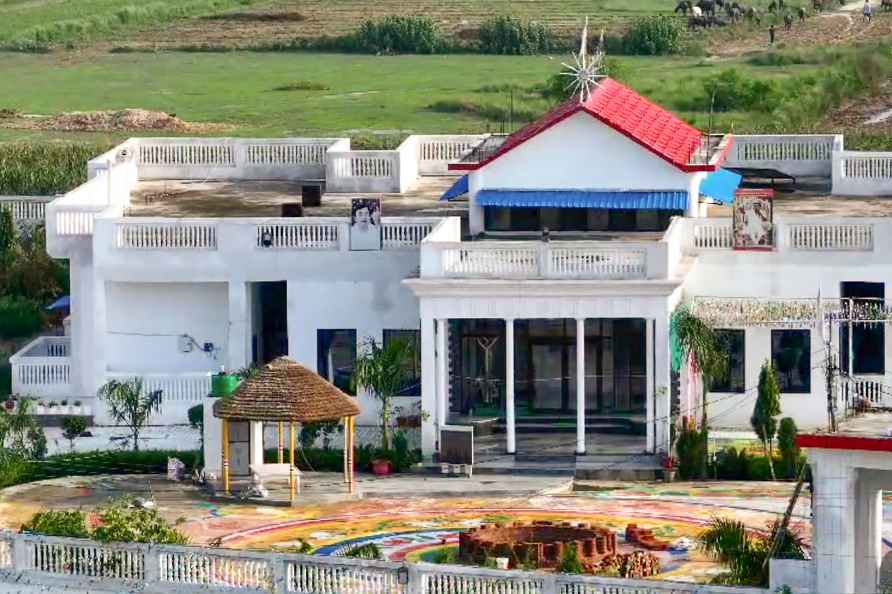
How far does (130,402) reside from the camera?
208ft

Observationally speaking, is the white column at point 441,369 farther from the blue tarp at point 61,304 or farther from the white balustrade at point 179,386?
the blue tarp at point 61,304

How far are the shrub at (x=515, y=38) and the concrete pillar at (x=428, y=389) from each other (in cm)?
6383

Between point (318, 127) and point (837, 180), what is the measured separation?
34.0 m

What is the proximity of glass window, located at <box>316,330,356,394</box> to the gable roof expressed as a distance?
4.07 meters

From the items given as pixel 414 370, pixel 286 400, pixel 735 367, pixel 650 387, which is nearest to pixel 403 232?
pixel 414 370

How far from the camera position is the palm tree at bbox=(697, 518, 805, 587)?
49094 mm

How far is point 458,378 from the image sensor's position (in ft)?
210

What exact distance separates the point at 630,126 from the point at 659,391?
22.1ft

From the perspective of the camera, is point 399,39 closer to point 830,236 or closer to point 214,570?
point 830,236

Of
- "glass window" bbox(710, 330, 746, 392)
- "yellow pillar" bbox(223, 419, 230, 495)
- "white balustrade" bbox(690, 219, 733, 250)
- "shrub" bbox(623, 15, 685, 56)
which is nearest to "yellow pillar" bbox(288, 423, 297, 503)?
"yellow pillar" bbox(223, 419, 230, 495)

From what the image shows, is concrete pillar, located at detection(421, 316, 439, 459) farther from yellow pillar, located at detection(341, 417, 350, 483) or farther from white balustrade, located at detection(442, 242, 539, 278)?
yellow pillar, located at detection(341, 417, 350, 483)

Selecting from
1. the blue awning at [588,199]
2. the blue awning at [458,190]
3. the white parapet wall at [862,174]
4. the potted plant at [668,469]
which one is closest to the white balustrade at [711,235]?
the blue awning at [588,199]

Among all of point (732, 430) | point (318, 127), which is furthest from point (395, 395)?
point (318, 127)

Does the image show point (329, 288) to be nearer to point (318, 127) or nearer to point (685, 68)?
point (318, 127)
